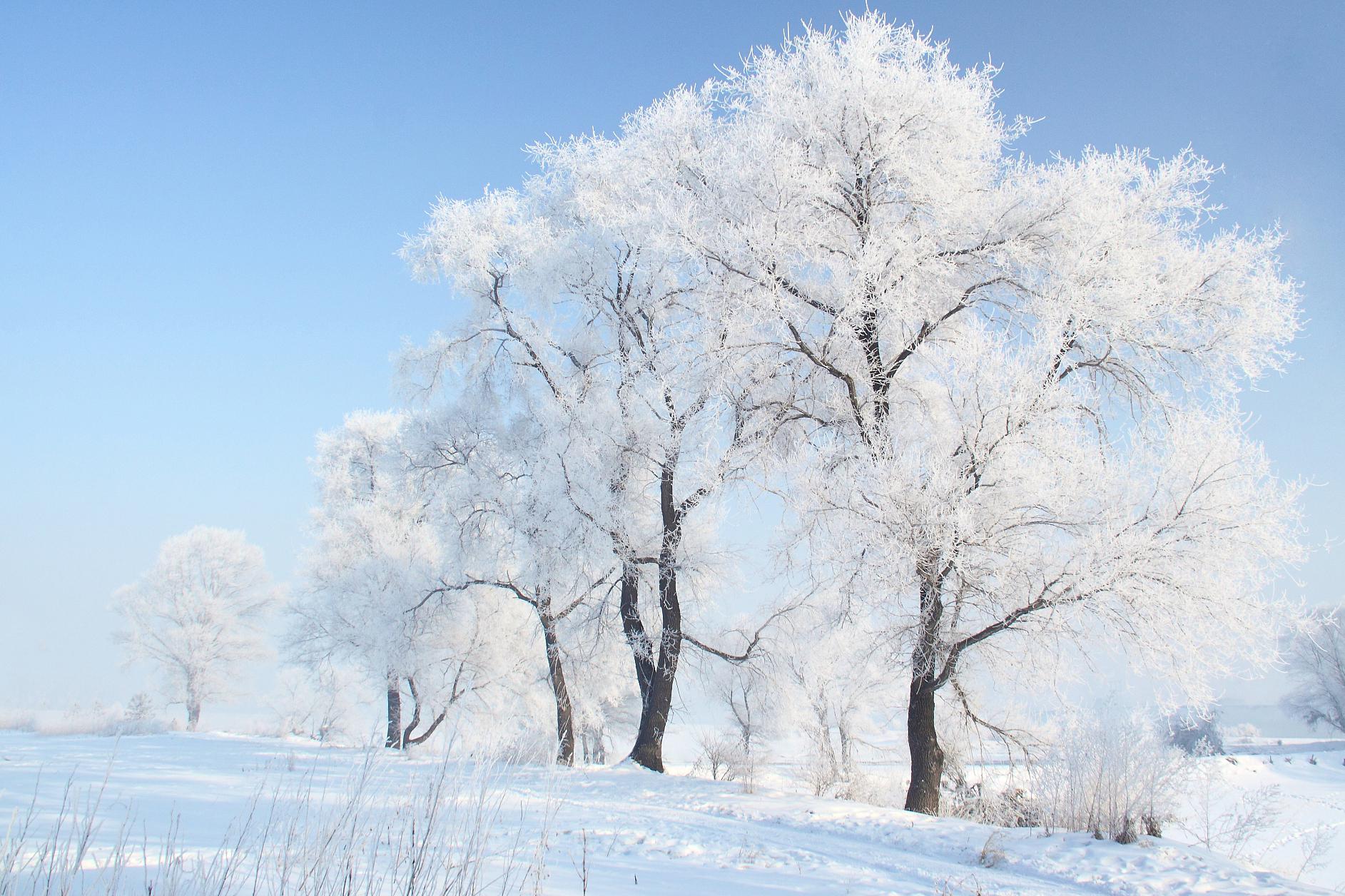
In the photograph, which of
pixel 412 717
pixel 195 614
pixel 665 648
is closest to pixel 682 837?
pixel 665 648

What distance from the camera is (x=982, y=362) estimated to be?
29.7 feet

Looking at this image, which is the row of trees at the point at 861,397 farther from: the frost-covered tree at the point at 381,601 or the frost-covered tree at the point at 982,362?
the frost-covered tree at the point at 381,601

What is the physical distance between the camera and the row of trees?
859 centimetres

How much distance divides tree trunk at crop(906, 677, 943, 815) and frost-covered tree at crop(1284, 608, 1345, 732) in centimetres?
3227

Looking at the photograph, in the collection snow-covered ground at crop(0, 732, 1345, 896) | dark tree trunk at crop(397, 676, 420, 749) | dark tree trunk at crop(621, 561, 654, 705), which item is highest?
dark tree trunk at crop(621, 561, 654, 705)

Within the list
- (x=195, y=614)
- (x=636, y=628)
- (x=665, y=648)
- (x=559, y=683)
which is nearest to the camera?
(x=665, y=648)

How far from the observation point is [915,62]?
34.9 feet

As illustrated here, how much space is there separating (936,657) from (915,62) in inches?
325

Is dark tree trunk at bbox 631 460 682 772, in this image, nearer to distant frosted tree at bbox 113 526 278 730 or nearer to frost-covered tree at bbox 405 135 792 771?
frost-covered tree at bbox 405 135 792 771

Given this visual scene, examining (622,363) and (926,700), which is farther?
(622,363)

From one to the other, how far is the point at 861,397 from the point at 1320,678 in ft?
138

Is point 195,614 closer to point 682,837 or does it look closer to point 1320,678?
point 682,837

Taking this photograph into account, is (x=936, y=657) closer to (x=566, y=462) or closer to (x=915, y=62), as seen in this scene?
(x=566, y=462)

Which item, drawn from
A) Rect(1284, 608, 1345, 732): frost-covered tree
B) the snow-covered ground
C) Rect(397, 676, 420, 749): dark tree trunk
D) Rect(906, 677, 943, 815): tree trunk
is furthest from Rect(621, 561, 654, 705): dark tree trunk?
Rect(1284, 608, 1345, 732): frost-covered tree
